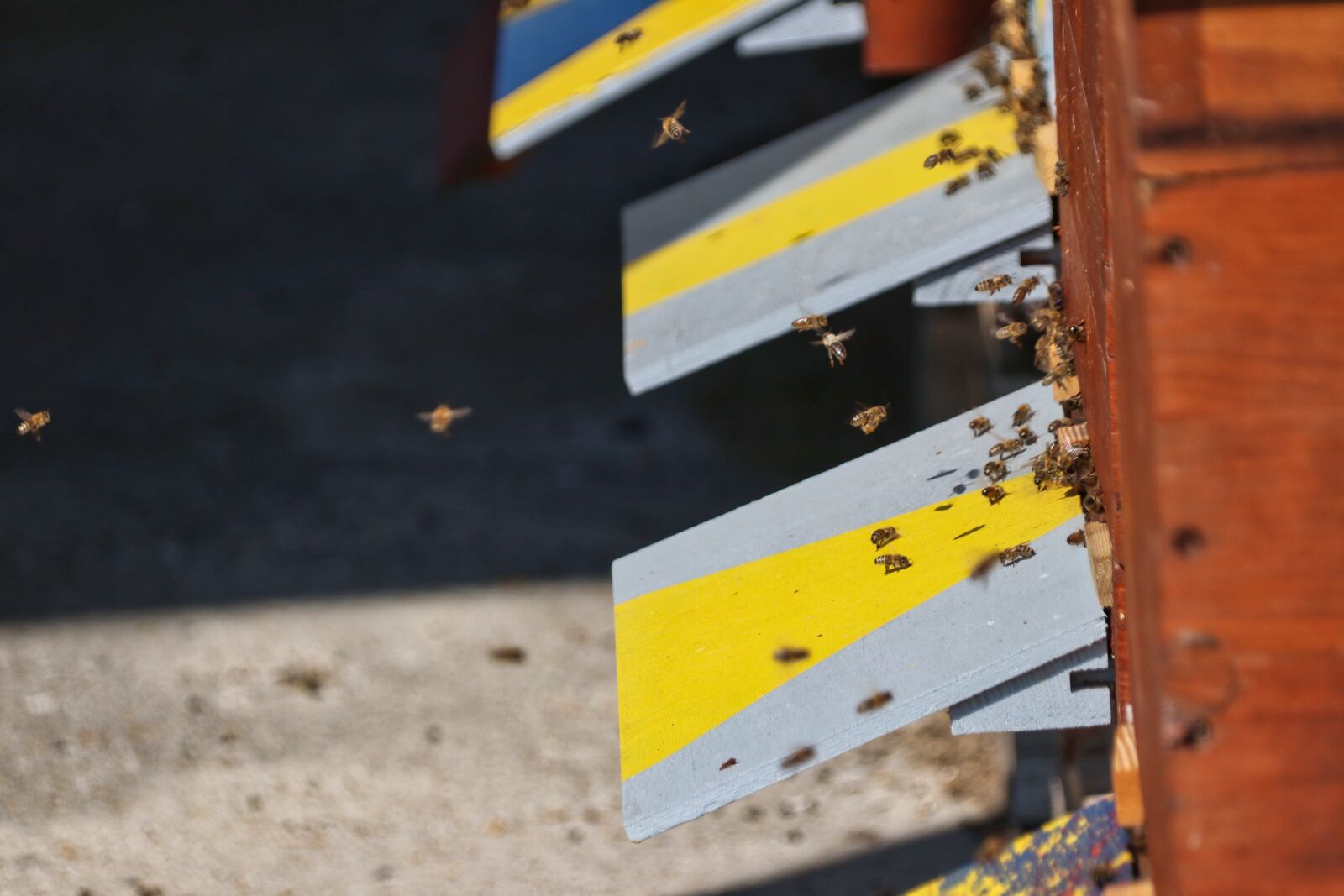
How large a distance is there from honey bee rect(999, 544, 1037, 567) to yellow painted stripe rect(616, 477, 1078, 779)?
0.04 metres

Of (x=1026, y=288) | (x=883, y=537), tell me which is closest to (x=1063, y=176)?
(x=1026, y=288)

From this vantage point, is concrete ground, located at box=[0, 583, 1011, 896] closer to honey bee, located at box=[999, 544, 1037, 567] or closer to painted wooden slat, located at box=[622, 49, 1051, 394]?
painted wooden slat, located at box=[622, 49, 1051, 394]

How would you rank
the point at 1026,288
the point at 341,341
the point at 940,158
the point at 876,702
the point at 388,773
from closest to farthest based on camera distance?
the point at 876,702, the point at 1026,288, the point at 940,158, the point at 388,773, the point at 341,341

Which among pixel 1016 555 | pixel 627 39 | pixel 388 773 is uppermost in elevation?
pixel 627 39

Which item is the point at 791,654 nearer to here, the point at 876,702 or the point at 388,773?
the point at 876,702

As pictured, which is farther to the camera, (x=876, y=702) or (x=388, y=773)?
(x=388, y=773)

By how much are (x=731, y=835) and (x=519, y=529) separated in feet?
6.48

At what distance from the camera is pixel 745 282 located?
3.41 m

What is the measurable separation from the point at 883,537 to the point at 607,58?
219 centimetres

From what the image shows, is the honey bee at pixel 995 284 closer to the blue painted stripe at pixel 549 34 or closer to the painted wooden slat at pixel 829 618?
the painted wooden slat at pixel 829 618

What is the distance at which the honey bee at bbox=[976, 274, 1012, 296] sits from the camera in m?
3.09

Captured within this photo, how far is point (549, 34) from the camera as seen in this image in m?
4.57

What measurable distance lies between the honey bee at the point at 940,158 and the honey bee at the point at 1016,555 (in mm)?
1373

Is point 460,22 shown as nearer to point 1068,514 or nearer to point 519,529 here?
point 519,529
